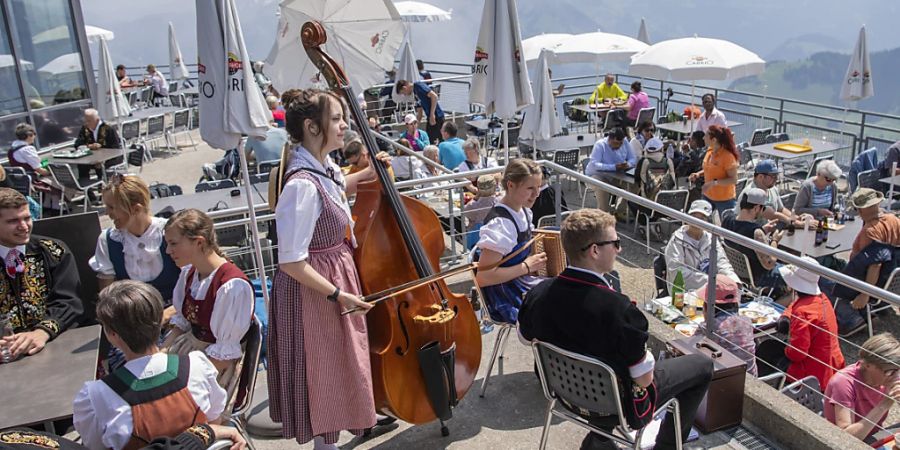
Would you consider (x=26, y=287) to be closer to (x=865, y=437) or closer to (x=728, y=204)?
(x=865, y=437)

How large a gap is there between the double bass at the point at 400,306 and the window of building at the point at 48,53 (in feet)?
39.1

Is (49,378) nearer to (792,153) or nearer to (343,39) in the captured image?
(343,39)

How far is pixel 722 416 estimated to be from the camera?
3.89 metres

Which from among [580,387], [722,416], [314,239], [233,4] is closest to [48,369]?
[314,239]

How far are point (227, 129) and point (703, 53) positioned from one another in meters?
10.3

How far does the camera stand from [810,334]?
4.59m

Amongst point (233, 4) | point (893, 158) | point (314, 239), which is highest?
point (233, 4)

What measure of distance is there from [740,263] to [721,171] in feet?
7.29

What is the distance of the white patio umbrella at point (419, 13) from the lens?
17.3 metres

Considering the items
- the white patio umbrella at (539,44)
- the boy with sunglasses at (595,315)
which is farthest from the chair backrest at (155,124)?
the boy with sunglasses at (595,315)

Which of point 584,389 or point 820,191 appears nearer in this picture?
point 584,389

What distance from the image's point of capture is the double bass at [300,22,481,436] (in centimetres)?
332

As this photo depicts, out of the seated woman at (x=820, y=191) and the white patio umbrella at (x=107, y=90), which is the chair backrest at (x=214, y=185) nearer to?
the white patio umbrella at (x=107, y=90)

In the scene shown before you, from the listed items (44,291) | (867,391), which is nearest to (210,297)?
(44,291)
